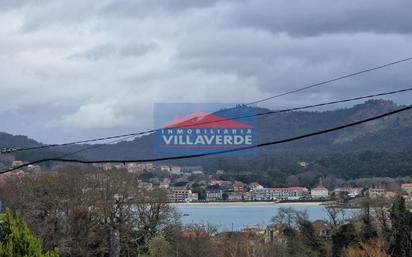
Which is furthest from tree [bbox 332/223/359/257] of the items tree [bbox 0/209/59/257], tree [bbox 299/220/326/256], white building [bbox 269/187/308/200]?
white building [bbox 269/187/308/200]

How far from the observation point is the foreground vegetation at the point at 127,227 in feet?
102

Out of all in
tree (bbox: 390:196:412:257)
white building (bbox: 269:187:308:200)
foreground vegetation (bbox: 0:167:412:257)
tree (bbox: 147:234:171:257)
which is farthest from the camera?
white building (bbox: 269:187:308:200)

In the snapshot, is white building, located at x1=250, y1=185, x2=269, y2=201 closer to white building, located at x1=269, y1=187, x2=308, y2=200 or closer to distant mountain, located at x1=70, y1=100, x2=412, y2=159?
white building, located at x1=269, y1=187, x2=308, y2=200

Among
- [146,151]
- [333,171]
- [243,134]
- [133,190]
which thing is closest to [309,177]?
[333,171]

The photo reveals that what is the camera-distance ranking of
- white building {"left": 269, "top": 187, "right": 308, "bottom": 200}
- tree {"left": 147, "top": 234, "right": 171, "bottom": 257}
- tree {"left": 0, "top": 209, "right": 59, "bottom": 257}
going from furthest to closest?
white building {"left": 269, "top": 187, "right": 308, "bottom": 200} → tree {"left": 147, "top": 234, "right": 171, "bottom": 257} → tree {"left": 0, "top": 209, "right": 59, "bottom": 257}

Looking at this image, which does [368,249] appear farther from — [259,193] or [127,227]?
[259,193]

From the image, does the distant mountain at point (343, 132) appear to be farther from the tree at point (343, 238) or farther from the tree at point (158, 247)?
the tree at point (158, 247)

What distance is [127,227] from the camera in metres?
32.8

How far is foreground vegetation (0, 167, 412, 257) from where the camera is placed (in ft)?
102

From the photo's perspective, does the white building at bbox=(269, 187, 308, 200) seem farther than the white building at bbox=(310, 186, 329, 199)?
Yes

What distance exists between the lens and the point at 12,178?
3478cm

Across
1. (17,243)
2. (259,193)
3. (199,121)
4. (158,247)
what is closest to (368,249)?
(158,247)

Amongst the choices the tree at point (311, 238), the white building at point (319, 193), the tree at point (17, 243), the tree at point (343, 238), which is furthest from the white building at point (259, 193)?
the tree at point (17, 243)

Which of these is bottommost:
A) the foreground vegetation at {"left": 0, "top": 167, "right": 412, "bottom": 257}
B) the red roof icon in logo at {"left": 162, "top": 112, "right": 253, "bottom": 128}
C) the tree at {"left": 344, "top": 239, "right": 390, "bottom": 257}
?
the tree at {"left": 344, "top": 239, "right": 390, "bottom": 257}
